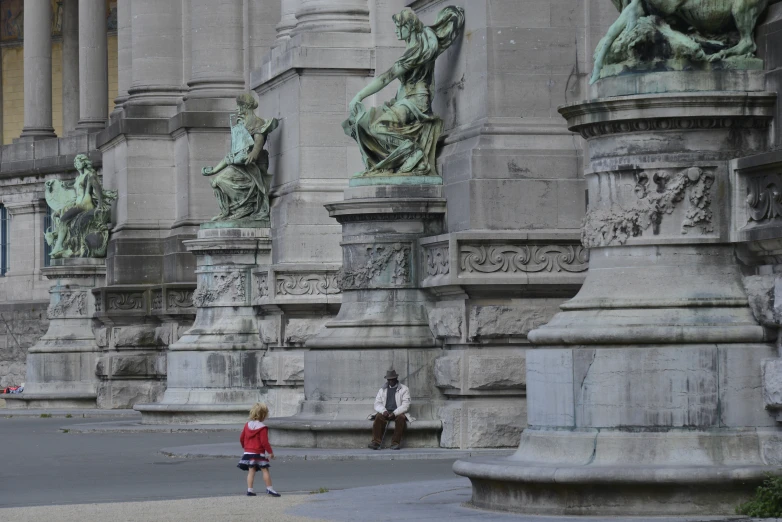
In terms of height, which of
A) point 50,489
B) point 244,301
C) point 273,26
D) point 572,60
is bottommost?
point 50,489

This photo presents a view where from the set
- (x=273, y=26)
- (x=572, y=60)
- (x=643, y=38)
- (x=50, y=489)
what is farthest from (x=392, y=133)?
(x=273, y=26)

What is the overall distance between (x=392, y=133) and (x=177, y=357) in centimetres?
979

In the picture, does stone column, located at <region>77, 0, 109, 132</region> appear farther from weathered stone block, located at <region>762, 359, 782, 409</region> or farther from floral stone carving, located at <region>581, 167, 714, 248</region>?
weathered stone block, located at <region>762, 359, 782, 409</region>

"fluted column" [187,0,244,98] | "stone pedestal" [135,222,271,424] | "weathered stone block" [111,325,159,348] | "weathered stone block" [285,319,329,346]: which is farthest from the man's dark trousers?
"weathered stone block" [111,325,159,348]

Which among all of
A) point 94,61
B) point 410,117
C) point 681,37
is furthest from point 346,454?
point 94,61

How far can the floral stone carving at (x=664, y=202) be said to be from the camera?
15867 millimetres

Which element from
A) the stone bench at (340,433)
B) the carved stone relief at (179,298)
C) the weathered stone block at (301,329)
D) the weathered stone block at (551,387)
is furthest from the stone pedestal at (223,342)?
the weathered stone block at (551,387)

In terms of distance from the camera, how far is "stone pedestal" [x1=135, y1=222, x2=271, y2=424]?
32875mm

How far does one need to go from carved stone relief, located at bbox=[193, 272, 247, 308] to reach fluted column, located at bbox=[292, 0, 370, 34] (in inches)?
195

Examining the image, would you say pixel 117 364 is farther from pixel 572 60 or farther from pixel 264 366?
pixel 572 60

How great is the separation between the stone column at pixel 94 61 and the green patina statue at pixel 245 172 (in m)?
23.4

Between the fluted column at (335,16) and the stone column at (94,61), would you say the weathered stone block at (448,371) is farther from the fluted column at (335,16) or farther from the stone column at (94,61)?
the stone column at (94,61)

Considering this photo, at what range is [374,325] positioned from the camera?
24984 mm

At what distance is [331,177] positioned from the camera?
1179 inches
